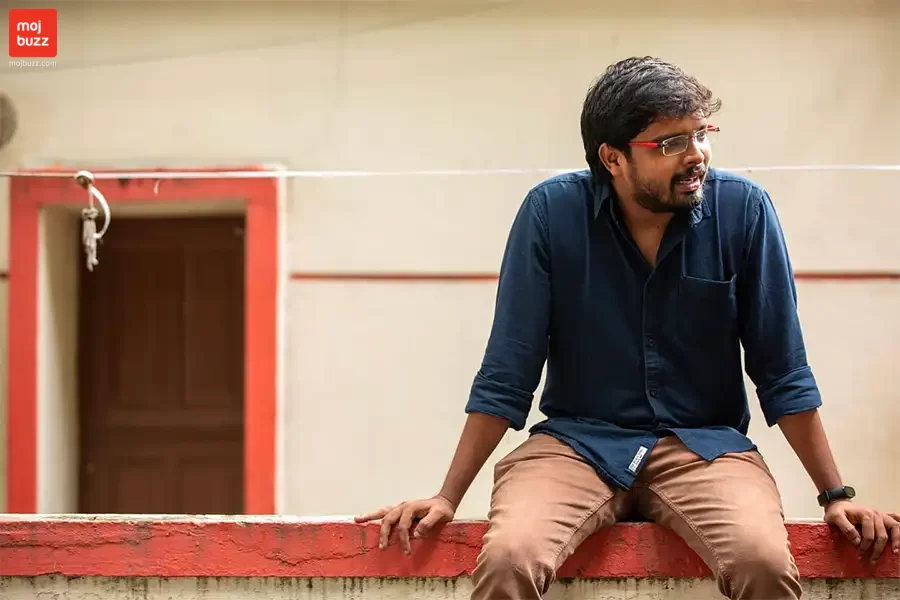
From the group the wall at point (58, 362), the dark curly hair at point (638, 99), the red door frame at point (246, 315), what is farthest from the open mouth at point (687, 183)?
the wall at point (58, 362)

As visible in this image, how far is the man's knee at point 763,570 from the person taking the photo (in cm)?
148

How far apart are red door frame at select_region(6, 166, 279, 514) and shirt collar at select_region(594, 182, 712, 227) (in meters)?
1.96

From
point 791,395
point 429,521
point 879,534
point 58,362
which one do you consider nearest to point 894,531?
point 879,534

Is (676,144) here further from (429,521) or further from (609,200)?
(429,521)

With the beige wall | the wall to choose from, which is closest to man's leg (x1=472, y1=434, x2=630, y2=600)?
the beige wall

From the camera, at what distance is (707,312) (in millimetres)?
1760

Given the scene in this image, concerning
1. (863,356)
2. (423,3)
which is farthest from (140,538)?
(863,356)

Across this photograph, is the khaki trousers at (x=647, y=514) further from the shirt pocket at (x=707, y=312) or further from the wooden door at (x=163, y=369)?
the wooden door at (x=163, y=369)

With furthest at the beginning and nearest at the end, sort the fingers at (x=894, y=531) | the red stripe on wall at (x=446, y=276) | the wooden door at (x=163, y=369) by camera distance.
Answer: the wooden door at (x=163, y=369)
the red stripe on wall at (x=446, y=276)
the fingers at (x=894, y=531)

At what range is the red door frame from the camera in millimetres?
3443

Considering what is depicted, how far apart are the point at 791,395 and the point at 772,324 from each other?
15 cm

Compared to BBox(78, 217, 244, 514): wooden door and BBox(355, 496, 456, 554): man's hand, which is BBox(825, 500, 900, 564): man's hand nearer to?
BBox(355, 496, 456, 554): man's hand

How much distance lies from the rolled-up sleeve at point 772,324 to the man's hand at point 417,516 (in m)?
0.68

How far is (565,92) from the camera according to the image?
3408 millimetres
